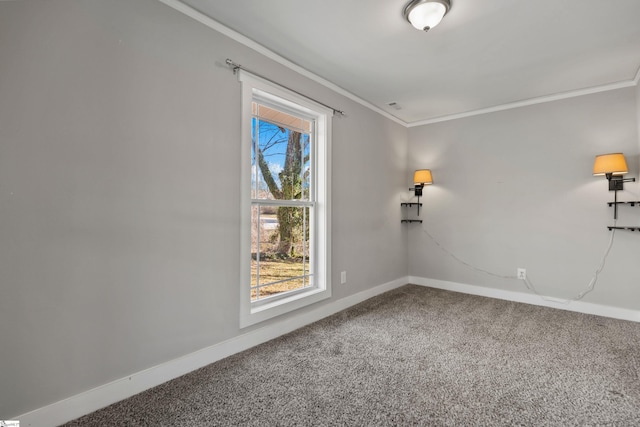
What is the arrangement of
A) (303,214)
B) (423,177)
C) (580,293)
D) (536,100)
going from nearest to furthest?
(303,214), (580,293), (536,100), (423,177)

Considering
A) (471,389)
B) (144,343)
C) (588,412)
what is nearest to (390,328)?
(471,389)

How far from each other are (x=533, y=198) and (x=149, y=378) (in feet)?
13.2

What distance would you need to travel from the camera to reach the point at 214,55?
2.13 m

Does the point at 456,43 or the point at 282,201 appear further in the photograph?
the point at 282,201

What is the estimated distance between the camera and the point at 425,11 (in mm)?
1898

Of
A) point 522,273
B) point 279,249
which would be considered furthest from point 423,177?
point 279,249

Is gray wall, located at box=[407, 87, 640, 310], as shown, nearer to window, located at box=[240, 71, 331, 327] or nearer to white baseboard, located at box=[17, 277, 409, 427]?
window, located at box=[240, 71, 331, 327]

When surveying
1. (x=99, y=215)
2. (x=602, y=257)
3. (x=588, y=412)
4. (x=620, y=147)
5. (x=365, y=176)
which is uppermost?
(x=620, y=147)

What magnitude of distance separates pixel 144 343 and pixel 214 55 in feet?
6.28

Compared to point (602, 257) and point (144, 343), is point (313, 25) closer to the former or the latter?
point (144, 343)

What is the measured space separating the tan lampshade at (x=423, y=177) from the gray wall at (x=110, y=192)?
256 cm

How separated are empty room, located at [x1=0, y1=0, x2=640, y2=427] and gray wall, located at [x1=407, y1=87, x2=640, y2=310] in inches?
0.9

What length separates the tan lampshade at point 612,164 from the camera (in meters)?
2.83

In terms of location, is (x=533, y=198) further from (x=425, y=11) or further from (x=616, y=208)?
(x=425, y=11)
